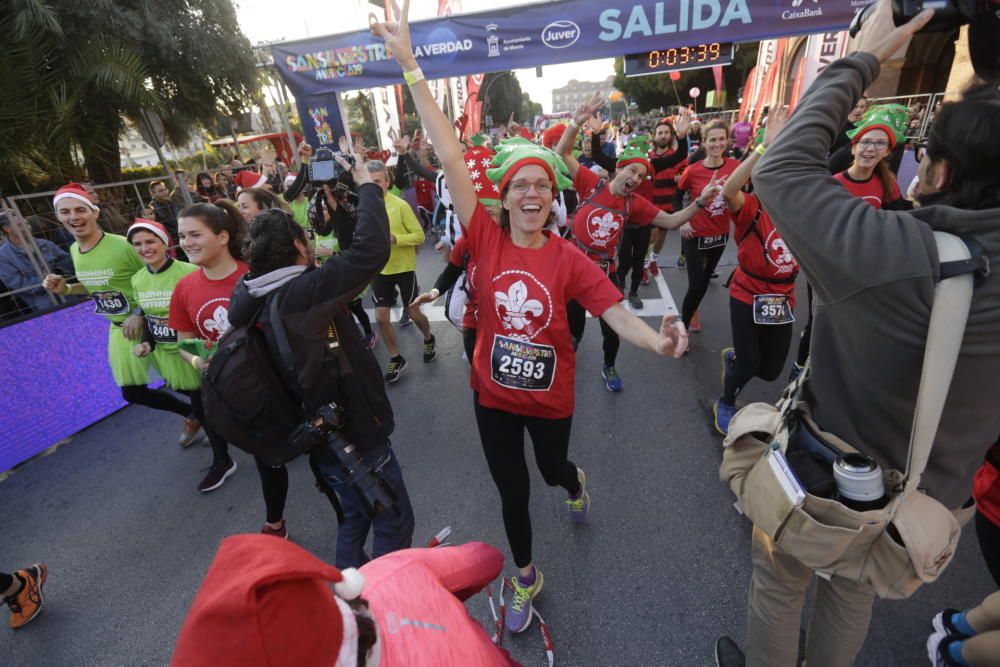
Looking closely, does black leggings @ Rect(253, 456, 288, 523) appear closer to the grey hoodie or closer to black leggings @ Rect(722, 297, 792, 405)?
the grey hoodie

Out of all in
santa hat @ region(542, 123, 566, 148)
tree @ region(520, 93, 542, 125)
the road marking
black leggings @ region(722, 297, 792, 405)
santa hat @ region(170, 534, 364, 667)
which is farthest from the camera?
tree @ region(520, 93, 542, 125)

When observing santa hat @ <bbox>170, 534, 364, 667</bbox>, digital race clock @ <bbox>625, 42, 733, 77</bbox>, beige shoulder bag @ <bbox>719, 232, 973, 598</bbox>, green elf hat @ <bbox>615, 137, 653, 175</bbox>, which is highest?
digital race clock @ <bbox>625, 42, 733, 77</bbox>

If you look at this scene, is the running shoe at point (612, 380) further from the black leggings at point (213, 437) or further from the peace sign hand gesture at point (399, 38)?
the black leggings at point (213, 437)

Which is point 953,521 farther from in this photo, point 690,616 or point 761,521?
point 690,616

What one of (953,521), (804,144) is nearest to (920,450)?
(953,521)

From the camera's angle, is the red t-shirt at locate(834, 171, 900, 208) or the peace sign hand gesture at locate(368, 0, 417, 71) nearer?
the peace sign hand gesture at locate(368, 0, 417, 71)

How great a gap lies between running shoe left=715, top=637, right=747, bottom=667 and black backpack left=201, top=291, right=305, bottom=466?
6.76 ft

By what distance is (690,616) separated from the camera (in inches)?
89.9

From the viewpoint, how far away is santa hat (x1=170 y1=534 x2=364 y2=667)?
59 centimetres

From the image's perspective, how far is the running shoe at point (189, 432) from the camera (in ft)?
13.6

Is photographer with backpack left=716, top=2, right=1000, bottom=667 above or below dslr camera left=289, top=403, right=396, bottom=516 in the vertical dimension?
above

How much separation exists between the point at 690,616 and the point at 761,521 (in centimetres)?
124

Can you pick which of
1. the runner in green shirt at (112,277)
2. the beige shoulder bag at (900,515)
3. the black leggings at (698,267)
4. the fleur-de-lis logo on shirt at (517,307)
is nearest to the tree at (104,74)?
the runner in green shirt at (112,277)

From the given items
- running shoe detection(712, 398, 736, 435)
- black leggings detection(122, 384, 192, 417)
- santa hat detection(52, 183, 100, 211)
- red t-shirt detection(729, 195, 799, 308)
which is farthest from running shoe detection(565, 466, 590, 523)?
santa hat detection(52, 183, 100, 211)
